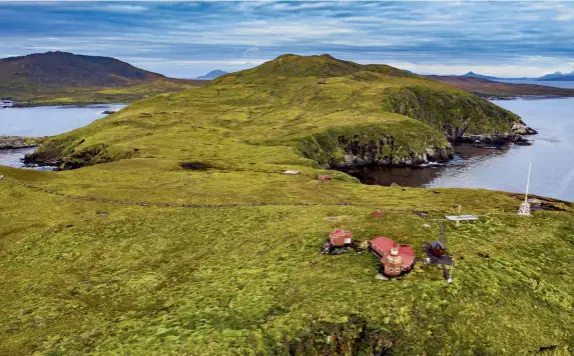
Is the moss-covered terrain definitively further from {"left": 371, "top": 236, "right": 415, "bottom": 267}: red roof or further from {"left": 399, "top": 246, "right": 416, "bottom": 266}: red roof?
{"left": 371, "top": 236, "right": 415, "bottom": 267}: red roof

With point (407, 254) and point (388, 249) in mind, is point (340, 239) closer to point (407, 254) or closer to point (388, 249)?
point (388, 249)

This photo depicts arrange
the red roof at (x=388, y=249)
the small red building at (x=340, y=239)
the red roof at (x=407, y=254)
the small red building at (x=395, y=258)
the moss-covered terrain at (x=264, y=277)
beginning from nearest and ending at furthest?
the moss-covered terrain at (x=264, y=277)
the small red building at (x=395, y=258)
the red roof at (x=407, y=254)
the red roof at (x=388, y=249)
the small red building at (x=340, y=239)

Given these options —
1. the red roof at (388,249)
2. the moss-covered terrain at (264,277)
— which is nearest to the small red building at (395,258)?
the red roof at (388,249)

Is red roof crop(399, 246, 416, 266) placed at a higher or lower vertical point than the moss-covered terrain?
higher

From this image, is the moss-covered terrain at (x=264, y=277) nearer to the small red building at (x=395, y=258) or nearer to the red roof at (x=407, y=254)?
the small red building at (x=395, y=258)

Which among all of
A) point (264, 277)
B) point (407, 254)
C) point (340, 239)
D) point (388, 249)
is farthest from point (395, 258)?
point (264, 277)

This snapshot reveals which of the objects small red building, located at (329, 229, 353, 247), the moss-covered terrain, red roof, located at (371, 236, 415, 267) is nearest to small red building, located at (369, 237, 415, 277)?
red roof, located at (371, 236, 415, 267)

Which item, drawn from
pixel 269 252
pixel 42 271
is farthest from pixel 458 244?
pixel 42 271

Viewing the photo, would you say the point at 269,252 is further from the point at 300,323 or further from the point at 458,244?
the point at 458,244
